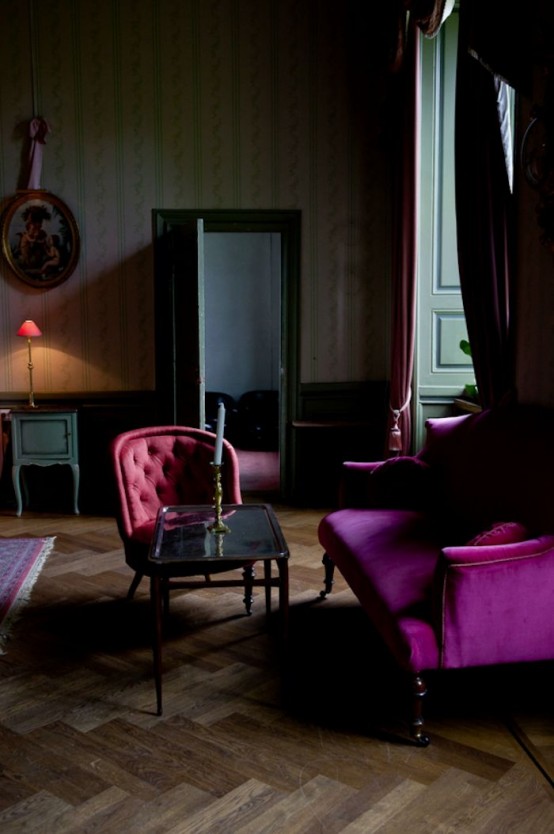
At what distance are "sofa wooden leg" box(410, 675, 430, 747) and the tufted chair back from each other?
3.73ft

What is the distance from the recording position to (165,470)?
2945mm

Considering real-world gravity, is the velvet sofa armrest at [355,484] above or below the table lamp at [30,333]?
below

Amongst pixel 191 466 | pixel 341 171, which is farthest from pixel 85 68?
pixel 191 466

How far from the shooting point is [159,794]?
170 cm

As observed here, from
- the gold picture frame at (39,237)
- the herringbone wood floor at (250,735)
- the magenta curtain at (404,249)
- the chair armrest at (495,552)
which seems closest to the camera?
the herringbone wood floor at (250,735)

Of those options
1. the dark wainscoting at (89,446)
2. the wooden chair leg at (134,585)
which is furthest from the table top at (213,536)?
the dark wainscoting at (89,446)

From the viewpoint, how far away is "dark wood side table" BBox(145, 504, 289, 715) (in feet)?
6.79

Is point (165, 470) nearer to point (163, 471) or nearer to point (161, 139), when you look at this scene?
point (163, 471)

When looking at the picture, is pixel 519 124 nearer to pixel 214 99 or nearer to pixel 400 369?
pixel 400 369

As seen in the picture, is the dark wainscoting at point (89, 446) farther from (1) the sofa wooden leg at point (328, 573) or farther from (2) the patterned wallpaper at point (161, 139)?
(1) the sofa wooden leg at point (328, 573)

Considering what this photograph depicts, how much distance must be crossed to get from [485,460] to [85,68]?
3.32 m

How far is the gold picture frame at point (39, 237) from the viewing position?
4.48m

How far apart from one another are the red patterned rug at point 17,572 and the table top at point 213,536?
2.19ft

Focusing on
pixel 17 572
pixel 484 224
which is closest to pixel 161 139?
pixel 484 224
